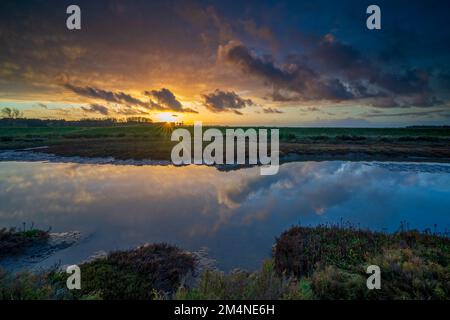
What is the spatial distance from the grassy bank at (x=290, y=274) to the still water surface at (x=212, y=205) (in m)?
1.26

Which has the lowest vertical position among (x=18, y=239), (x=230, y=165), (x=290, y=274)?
(x=290, y=274)

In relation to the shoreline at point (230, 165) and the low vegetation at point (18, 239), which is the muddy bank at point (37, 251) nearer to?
the low vegetation at point (18, 239)

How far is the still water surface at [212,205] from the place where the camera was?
35.1ft

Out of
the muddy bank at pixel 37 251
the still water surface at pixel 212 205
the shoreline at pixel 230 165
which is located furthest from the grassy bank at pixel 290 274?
the shoreline at pixel 230 165

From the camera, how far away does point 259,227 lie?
12.2 m

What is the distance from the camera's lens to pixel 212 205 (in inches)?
606

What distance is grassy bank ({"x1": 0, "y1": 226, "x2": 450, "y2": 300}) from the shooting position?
5242mm

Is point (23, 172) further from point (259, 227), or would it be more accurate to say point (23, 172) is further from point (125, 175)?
point (259, 227)

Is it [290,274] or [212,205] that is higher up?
[212,205]

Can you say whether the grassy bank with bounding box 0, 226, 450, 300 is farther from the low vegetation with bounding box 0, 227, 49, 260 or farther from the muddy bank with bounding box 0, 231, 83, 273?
the low vegetation with bounding box 0, 227, 49, 260

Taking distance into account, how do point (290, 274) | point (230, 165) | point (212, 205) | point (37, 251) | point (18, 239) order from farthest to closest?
point (230, 165) → point (212, 205) → point (18, 239) → point (37, 251) → point (290, 274)

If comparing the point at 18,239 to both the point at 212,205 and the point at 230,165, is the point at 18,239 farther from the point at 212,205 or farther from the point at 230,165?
the point at 230,165

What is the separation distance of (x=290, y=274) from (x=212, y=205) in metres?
8.11

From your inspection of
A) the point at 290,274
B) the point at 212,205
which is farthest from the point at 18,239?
the point at 290,274
